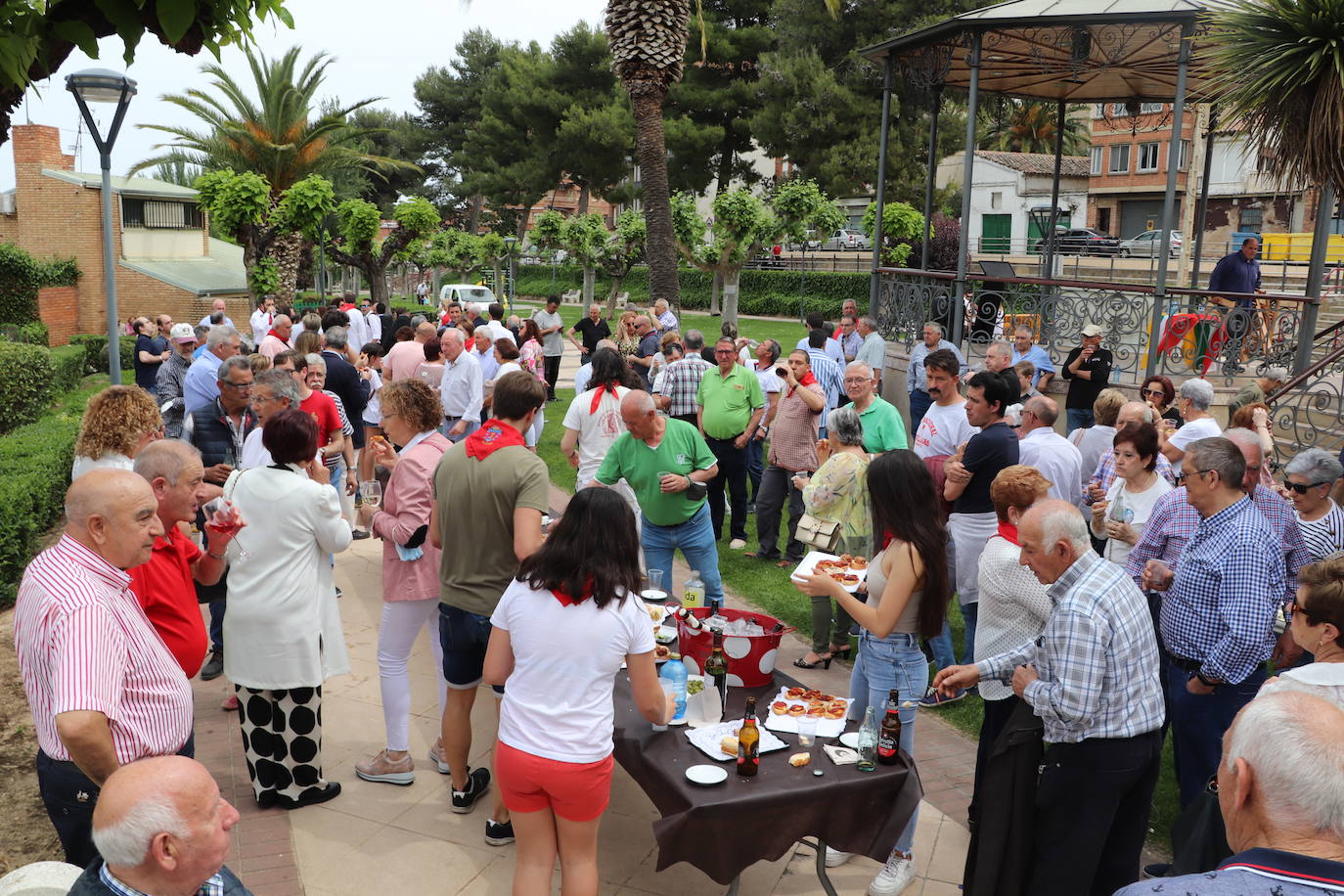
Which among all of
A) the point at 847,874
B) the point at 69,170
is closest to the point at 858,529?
the point at 847,874

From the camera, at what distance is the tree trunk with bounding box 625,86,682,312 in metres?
17.0

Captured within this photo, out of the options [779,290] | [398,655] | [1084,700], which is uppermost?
[779,290]

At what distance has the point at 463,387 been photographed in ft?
33.4

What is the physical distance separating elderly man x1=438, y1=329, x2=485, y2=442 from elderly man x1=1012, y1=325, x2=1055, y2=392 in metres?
5.56

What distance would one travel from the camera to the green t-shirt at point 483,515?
14.9 feet

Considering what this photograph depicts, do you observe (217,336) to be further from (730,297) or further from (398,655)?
(730,297)

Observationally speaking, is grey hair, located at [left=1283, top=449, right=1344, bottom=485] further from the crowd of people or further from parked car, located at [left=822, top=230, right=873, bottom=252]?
parked car, located at [left=822, top=230, right=873, bottom=252]

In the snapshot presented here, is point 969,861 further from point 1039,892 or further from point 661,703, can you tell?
point 661,703

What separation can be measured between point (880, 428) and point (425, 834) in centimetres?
400

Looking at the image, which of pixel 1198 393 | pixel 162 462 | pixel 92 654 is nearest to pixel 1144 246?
pixel 1198 393

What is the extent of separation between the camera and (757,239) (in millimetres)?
26188

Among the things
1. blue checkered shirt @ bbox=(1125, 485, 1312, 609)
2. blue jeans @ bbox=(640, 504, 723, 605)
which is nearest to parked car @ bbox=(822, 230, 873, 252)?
blue jeans @ bbox=(640, 504, 723, 605)

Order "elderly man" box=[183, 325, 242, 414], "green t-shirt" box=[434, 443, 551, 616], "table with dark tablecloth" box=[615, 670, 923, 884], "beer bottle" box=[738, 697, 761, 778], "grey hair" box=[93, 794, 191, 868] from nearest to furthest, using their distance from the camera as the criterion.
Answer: "grey hair" box=[93, 794, 191, 868] → "table with dark tablecloth" box=[615, 670, 923, 884] → "beer bottle" box=[738, 697, 761, 778] → "green t-shirt" box=[434, 443, 551, 616] → "elderly man" box=[183, 325, 242, 414]

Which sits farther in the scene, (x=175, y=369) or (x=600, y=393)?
(x=175, y=369)
